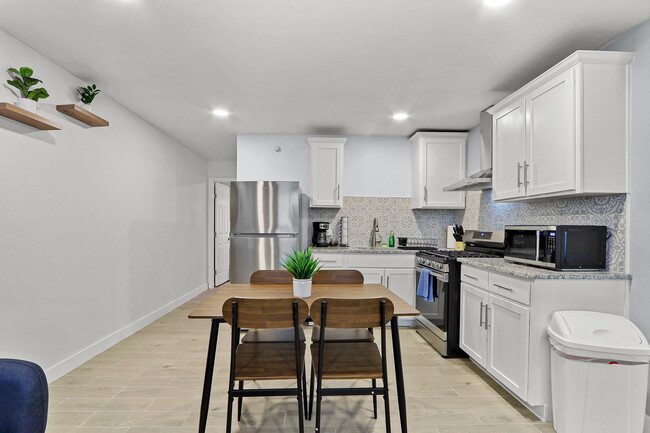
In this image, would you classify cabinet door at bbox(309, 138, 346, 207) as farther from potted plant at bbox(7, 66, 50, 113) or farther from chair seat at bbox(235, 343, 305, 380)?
potted plant at bbox(7, 66, 50, 113)

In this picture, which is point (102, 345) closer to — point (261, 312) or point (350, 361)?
point (261, 312)

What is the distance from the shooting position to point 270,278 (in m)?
2.56

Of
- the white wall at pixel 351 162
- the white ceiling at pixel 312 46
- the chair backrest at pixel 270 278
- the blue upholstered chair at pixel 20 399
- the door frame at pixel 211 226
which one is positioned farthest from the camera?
the door frame at pixel 211 226

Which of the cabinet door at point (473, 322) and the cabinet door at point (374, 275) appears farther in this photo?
the cabinet door at point (374, 275)

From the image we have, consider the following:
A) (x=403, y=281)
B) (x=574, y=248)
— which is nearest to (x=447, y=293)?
(x=403, y=281)

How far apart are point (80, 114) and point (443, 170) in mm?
3911

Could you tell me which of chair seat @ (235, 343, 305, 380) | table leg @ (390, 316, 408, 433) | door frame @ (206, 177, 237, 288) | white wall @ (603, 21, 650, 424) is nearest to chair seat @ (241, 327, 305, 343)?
chair seat @ (235, 343, 305, 380)

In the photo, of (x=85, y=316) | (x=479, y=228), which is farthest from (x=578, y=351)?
(x=85, y=316)

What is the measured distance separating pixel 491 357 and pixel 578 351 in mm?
846

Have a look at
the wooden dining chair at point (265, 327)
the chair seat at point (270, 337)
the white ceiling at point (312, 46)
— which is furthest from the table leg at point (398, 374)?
the white ceiling at point (312, 46)

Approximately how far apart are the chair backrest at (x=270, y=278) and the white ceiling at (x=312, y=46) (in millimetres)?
1623

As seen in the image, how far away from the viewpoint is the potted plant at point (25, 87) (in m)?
2.28

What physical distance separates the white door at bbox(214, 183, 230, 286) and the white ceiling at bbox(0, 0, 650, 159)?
10.1ft

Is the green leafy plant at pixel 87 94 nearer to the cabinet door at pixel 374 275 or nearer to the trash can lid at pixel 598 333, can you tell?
the cabinet door at pixel 374 275
